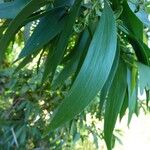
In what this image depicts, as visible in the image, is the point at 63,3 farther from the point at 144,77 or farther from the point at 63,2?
the point at 144,77

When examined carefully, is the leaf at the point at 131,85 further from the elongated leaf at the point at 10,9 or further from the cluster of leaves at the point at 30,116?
the cluster of leaves at the point at 30,116

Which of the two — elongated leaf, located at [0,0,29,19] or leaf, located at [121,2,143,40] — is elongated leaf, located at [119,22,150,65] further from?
elongated leaf, located at [0,0,29,19]

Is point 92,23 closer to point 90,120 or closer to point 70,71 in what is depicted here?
point 70,71

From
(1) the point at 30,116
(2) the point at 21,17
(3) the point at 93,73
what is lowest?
(1) the point at 30,116

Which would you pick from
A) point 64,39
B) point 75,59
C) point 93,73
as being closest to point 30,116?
point 75,59

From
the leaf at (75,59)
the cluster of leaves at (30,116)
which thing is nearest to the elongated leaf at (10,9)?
Result: the leaf at (75,59)

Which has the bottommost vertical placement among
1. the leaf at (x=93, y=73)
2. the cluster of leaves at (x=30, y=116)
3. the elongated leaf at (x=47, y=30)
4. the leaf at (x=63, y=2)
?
the cluster of leaves at (x=30, y=116)
